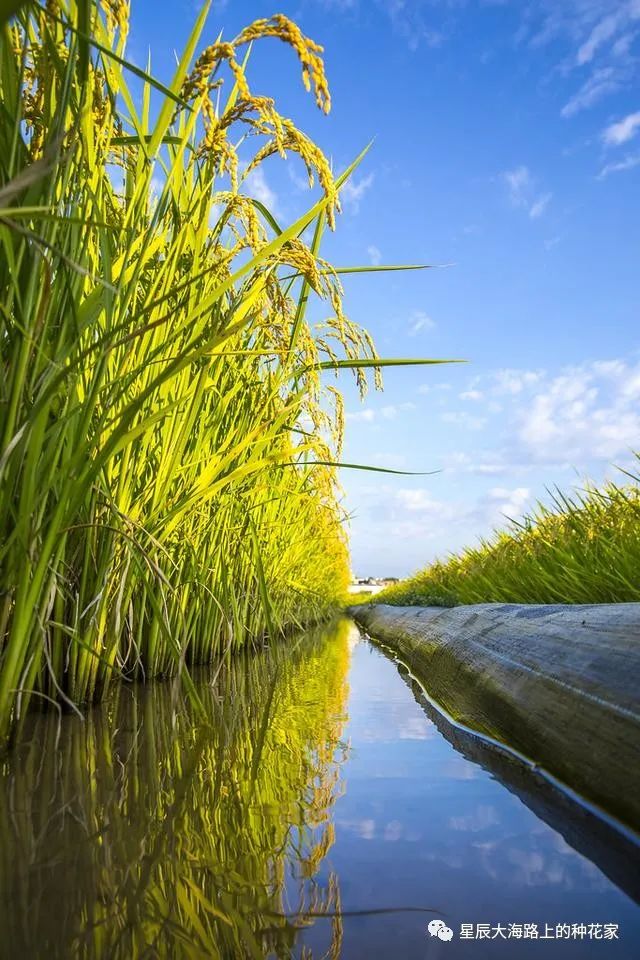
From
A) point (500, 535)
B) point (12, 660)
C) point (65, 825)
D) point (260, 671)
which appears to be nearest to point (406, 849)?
point (65, 825)

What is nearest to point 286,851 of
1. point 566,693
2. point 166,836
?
point 166,836

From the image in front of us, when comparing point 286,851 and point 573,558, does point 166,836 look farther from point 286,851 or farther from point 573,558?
point 573,558

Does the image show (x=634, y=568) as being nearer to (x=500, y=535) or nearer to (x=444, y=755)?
(x=444, y=755)

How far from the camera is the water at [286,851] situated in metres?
0.59

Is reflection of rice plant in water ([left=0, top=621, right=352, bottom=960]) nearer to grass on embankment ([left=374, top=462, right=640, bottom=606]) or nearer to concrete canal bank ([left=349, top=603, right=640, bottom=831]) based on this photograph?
concrete canal bank ([left=349, top=603, right=640, bottom=831])

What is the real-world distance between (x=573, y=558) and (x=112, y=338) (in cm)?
293

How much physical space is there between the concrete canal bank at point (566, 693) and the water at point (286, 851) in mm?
62

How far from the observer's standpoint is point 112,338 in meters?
1.23

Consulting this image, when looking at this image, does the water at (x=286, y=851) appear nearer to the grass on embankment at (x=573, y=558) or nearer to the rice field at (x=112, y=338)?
the rice field at (x=112, y=338)

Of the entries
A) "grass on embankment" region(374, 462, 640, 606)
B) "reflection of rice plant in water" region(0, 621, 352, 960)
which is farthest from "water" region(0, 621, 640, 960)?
"grass on embankment" region(374, 462, 640, 606)

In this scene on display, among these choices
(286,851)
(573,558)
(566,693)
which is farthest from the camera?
(573,558)

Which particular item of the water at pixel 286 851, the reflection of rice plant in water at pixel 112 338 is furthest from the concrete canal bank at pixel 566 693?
the reflection of rice plant in water at pixel 112 338

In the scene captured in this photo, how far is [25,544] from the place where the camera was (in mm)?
1027

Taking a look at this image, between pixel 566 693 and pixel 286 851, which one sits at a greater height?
pixel 566 693
